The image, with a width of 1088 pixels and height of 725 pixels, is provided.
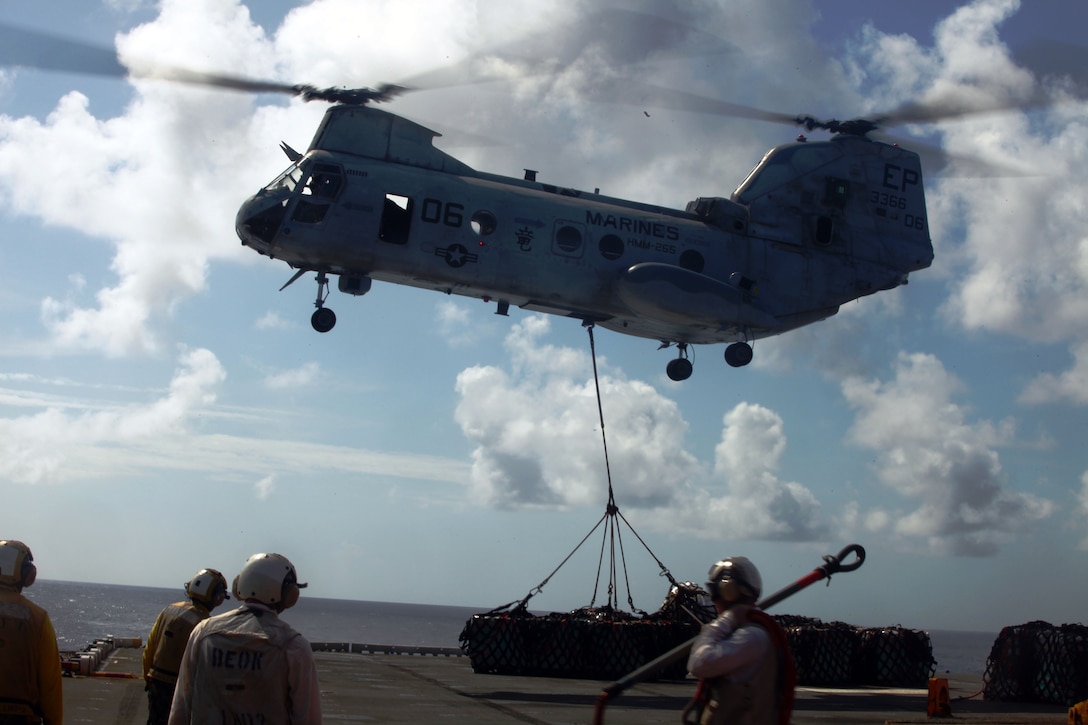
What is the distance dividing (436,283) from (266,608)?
14.8 m

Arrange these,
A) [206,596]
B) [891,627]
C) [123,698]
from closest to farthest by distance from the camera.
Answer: [206,596], [123,698], [891,627]

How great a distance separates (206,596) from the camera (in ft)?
26.1

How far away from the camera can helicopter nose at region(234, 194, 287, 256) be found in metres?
19.0

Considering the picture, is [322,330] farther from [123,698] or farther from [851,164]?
[851,164]

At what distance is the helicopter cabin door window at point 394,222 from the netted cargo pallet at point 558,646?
7.08 metres

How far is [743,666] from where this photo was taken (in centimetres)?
514

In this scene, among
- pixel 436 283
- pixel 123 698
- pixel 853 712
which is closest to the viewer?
pixel 123 698

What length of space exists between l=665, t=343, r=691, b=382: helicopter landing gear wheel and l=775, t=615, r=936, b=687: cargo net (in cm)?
538

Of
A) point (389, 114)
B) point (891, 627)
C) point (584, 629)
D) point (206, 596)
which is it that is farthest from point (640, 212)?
point (206, 596)

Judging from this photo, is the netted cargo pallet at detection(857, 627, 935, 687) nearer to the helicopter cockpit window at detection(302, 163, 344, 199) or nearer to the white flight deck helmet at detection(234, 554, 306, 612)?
the helicopter cockpit window at detection(302, 163, 344, 199)

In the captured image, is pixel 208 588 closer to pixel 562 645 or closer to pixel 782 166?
pixel 562 645

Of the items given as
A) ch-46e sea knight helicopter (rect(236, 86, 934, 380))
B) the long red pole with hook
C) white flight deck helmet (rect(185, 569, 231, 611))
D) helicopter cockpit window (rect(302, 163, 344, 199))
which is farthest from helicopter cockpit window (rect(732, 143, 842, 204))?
the long red pole with hook

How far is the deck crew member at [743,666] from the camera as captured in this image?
5109 mm

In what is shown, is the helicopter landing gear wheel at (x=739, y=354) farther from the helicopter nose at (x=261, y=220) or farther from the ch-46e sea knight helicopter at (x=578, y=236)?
the helicopter nose at (x=261, y=220)
